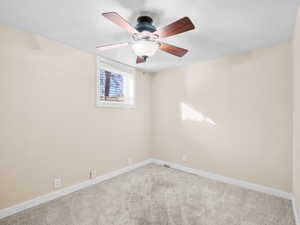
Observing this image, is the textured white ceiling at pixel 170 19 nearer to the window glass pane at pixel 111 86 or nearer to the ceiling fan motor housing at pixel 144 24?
the ceiling fan motor housing at pixel 144 24

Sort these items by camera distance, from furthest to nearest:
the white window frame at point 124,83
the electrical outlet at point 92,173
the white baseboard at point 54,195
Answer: the white window frame at point 124,83 < the electrical outlet at point 92,173 < the white baseboard at point 54,195

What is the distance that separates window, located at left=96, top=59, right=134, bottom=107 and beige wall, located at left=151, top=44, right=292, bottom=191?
0.80 m

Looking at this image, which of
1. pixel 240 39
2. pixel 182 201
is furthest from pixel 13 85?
pixel 240 39

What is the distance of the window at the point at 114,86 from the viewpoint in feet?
9.27

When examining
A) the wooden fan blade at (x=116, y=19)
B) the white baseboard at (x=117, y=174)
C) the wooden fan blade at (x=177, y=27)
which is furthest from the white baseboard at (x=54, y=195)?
the wooden fan blade at (x=177, y=27)

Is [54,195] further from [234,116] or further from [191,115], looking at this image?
[234,116]

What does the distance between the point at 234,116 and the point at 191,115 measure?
0.82 m

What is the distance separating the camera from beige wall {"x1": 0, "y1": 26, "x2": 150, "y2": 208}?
6.01 ft

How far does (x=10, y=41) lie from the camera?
185 centimetres

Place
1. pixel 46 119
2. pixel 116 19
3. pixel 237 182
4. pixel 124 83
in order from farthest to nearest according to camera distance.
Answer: pixel 124 83 < pixel 237 182 < pixel 46 119 < pixel 116 19

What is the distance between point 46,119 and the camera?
2123 millimetres

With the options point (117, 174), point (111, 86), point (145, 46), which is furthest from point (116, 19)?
point (117, 174)

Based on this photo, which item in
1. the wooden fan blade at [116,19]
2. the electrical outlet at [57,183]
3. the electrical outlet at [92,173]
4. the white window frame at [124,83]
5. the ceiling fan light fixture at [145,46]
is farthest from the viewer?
the white window frame at [124,83]

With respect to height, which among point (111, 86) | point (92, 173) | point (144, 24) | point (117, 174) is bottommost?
point (117, 174)
